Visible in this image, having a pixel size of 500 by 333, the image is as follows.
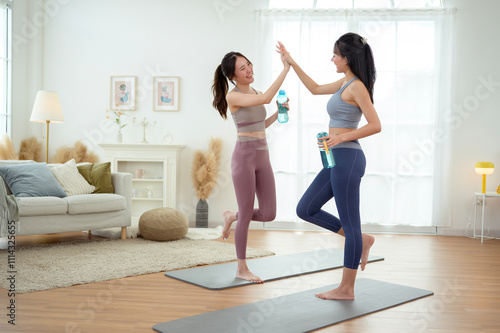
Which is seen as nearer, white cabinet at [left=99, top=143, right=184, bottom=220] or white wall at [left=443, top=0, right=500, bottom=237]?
white wall at [left=443, top=0, right=500, bottom=237]

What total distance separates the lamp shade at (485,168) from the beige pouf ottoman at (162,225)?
3.28m

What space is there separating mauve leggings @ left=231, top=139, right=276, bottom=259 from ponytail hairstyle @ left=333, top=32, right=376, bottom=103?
798 millimetres

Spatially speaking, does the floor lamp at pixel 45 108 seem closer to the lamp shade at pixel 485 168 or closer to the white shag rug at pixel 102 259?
the white shag rug at pixel 102 259

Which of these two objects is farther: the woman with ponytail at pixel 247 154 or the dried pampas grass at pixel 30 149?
the dried pampas grass at pixel 30 149

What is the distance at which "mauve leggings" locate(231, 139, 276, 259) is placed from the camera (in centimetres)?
331

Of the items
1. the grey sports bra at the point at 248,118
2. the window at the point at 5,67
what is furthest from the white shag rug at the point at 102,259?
the window at the point at 5,67

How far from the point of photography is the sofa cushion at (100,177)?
201 inches

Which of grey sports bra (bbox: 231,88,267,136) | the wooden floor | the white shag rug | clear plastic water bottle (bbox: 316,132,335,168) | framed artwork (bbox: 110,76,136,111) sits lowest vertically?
the white shag rug

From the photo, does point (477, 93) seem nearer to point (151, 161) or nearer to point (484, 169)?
point (484, 169)

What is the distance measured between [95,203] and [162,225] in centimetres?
66

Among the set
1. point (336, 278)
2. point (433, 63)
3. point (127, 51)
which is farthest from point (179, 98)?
point (336, 278)

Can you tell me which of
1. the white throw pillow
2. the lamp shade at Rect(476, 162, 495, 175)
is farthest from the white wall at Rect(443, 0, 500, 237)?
the white throw pillow

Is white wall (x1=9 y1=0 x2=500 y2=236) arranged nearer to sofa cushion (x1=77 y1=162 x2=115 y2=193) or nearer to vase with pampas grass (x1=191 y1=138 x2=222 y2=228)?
vase with pampas grass (x1=191 y1=138 x2=222 y2=228)

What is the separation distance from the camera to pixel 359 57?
9.42 ft
